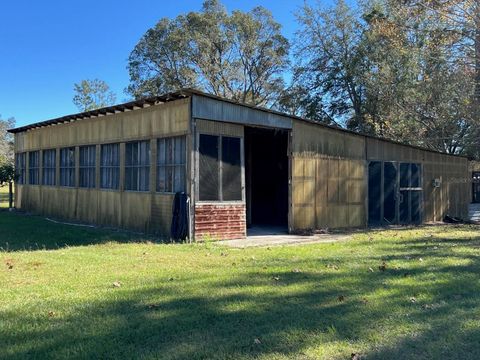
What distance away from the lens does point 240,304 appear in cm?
536

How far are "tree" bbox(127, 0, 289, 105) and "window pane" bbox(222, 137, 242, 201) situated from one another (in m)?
22.6

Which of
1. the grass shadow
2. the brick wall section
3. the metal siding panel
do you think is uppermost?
the metal siding panel

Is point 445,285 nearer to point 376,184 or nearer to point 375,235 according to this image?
point 375,235

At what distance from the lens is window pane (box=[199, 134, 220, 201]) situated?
1138cm

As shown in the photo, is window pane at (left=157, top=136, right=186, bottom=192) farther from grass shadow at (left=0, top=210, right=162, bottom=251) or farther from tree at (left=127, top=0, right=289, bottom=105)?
tree at (left=127, top=0, right=289, bottom=105)

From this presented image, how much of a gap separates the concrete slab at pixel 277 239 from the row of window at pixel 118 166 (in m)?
1.94

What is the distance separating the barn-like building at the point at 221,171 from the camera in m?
11.6

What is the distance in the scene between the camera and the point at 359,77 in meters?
27.7

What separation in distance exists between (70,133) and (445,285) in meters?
14.0

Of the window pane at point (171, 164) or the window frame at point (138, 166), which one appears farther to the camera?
the window frame at point (138, 166)

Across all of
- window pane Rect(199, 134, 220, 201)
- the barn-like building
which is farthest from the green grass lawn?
the barn-like building

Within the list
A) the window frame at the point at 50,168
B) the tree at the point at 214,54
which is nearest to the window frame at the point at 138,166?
the window frame at the point at 50,168

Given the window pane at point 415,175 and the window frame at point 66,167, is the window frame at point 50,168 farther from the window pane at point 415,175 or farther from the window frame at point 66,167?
the window pane at point 415,175

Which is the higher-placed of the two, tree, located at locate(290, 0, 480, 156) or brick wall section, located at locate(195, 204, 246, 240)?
tree, located at locate(290, 0, 480, 156)
